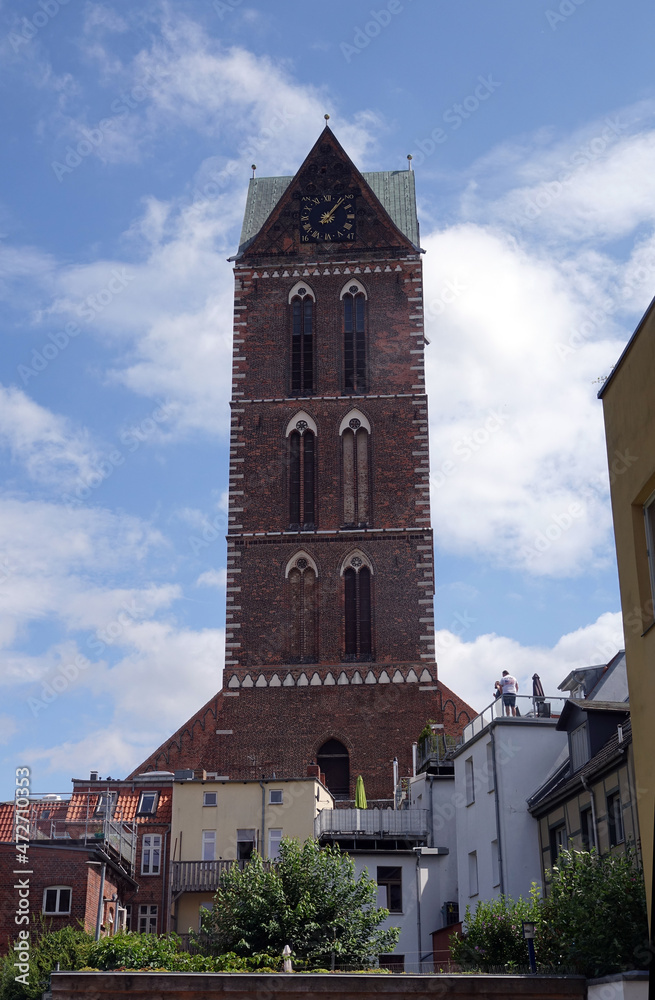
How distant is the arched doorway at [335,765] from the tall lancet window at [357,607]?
138 inches

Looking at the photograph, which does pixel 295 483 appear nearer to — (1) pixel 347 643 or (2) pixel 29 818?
(1) pixel 347 643

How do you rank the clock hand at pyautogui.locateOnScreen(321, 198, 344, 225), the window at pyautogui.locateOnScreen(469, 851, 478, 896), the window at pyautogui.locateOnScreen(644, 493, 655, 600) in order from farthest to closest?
the clock hand at pyautogui.locateOnScreen(321, 198, 344, 225)
the window at pyautogui.locateOnScreen(469, 851, 478, 896)
the window at pyautogui.locateOnScreen(644, 493, 655, 600)

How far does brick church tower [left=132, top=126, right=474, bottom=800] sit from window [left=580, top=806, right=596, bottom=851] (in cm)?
2099

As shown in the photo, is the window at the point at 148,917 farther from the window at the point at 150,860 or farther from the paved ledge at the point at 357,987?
the paved ledge at the point at 357,987

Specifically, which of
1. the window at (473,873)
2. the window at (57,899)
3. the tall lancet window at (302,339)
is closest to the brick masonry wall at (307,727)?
the window at (57,899)

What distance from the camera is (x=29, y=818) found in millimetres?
41594

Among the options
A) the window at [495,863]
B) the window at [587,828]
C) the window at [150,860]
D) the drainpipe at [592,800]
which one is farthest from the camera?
the window at [150,860]

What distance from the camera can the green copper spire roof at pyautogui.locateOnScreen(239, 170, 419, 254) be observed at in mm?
58469

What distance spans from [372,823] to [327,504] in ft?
50.8

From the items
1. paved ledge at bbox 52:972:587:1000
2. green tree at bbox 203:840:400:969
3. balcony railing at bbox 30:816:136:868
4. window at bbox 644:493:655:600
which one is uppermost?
balcony railing at bbox 30:816:136:868

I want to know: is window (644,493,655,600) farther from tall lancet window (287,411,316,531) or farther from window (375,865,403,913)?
tall lancet window (287,411,316,531)

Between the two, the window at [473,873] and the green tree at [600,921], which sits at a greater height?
the window at [473,873]

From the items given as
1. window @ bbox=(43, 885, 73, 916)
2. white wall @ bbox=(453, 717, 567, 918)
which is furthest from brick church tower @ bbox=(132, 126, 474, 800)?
white wall @ bbox=(453, 717, 567, 918)

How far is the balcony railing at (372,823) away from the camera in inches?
1537
